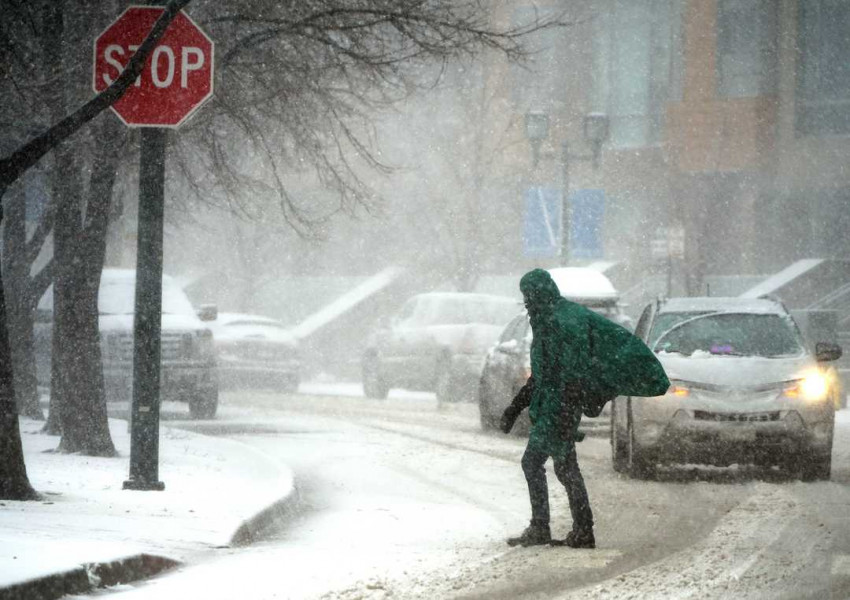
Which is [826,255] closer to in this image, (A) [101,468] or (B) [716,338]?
(B) [716,338]

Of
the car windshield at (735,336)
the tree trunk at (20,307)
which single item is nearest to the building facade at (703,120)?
the tree trunk at (20,307)

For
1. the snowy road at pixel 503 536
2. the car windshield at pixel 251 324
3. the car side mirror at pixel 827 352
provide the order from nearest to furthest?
the snowy road at pixel 503 536 → the car side mirror at pixel 827 352 → the car windshield at pixel 251 324

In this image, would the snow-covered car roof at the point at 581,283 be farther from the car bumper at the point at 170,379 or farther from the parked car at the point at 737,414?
the parked car at the point at 737,414

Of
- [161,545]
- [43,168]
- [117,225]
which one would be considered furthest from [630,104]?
[161,545]

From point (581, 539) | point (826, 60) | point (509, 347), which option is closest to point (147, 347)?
point (581, 539)

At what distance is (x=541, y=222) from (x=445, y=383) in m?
18.3

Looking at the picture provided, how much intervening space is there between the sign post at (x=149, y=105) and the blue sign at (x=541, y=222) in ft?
100

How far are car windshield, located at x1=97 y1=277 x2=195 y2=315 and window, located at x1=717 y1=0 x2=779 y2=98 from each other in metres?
19.8

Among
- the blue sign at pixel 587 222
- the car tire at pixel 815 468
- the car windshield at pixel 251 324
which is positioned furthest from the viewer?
the blue sign at pixel 587 222

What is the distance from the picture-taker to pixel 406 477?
14383mm

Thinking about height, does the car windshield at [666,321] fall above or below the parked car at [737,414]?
above

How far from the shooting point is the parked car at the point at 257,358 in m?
Result: 29.6

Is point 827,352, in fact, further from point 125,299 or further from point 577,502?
point 125,299

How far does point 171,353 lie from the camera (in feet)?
68.9
